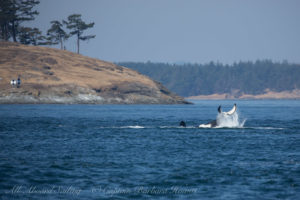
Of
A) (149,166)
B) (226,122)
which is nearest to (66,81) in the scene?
(226,122)

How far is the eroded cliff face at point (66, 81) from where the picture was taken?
12181cm

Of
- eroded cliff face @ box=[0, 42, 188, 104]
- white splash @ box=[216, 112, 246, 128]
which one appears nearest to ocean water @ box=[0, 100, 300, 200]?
white splash @ box=[216, 112, 246, 128]

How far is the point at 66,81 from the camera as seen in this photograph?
431 ft

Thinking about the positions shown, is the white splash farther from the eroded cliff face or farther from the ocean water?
the eroded cliff face

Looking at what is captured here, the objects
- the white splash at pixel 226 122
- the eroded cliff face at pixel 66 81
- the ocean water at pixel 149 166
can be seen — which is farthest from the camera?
the eroded cliff face at pixel 66 81

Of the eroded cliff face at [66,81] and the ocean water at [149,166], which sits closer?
the ocean water at [149,166]

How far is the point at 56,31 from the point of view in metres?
158

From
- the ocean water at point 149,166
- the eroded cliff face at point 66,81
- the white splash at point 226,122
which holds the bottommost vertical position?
the ocean water at point 149,166

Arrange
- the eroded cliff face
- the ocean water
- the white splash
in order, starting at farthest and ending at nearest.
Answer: the eroded cliff face
the white splash
the ocean water

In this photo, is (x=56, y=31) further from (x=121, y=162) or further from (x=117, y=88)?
(x=121, y=162)

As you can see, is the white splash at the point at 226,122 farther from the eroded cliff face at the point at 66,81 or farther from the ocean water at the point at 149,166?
the eroded cliff face at the point at 66,81

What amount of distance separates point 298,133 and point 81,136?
19.5m

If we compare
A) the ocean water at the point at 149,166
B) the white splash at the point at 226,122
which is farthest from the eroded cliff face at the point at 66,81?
the ocean water at the point at 149,166

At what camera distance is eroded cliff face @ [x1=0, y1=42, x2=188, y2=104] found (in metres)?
122
